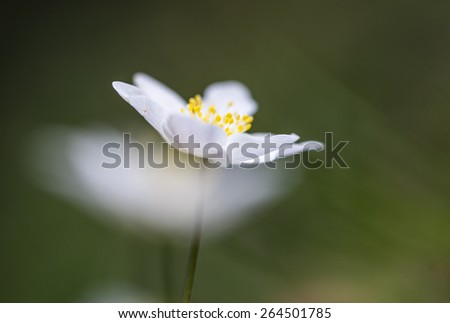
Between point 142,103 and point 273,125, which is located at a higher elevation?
point 273,125

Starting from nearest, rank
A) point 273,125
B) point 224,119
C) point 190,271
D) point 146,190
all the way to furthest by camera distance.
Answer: point 190,271 → point 224,119 → point 146,190 → point 273,125

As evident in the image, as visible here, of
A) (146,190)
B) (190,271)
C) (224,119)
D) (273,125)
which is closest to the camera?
(190,271)

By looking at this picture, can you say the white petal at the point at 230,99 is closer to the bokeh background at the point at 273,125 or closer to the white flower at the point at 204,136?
the bokeh background at the point at 273,125

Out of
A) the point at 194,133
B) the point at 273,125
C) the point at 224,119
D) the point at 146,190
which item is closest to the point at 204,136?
the point at 194,133

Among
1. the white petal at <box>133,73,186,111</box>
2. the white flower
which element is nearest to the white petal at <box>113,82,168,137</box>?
the white flower

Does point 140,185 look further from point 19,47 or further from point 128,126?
point 19,47

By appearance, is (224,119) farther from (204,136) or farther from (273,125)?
(273,125)

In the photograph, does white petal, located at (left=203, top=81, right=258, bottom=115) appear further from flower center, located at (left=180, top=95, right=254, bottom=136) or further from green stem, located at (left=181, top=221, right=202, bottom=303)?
green stem, located at (left=181, top=221, right=202, bottom=303)
